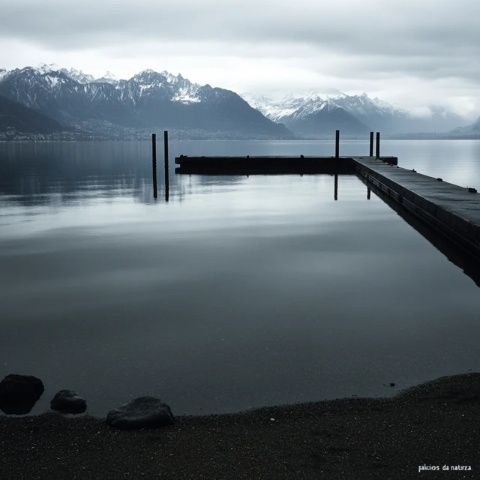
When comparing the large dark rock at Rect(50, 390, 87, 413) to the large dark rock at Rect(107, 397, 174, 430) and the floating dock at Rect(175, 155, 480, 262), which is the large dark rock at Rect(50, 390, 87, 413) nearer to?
the large dark rock at Rect(107, 397, 174, 430)

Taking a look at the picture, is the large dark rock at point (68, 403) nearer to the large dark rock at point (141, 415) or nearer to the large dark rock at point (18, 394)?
the large dark rock at point (18, 394)

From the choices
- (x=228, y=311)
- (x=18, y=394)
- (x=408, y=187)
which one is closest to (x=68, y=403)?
(x=18, y=394)

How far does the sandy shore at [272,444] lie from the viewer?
5.28 metres

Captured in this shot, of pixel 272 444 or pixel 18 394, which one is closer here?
pixel 272 444

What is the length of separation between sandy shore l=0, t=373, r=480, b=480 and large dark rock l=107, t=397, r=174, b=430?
94 millimetres

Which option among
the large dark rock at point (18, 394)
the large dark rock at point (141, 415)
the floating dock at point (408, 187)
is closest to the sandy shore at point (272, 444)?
the large dark rock at point (141, 415)

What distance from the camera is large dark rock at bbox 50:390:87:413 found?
6605 mm

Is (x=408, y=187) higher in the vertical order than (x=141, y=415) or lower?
higher

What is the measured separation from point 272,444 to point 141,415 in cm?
135

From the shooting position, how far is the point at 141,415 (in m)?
6.18

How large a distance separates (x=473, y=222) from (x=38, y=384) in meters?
11.7

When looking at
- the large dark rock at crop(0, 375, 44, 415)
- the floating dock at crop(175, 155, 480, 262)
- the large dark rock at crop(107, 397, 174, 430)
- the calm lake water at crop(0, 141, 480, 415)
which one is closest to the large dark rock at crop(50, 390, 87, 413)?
the calm lake water at crop(0, 141, 480, 415)

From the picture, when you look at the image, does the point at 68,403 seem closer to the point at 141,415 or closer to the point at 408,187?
the point at 141,415

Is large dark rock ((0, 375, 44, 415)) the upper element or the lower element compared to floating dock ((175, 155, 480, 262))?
lower
